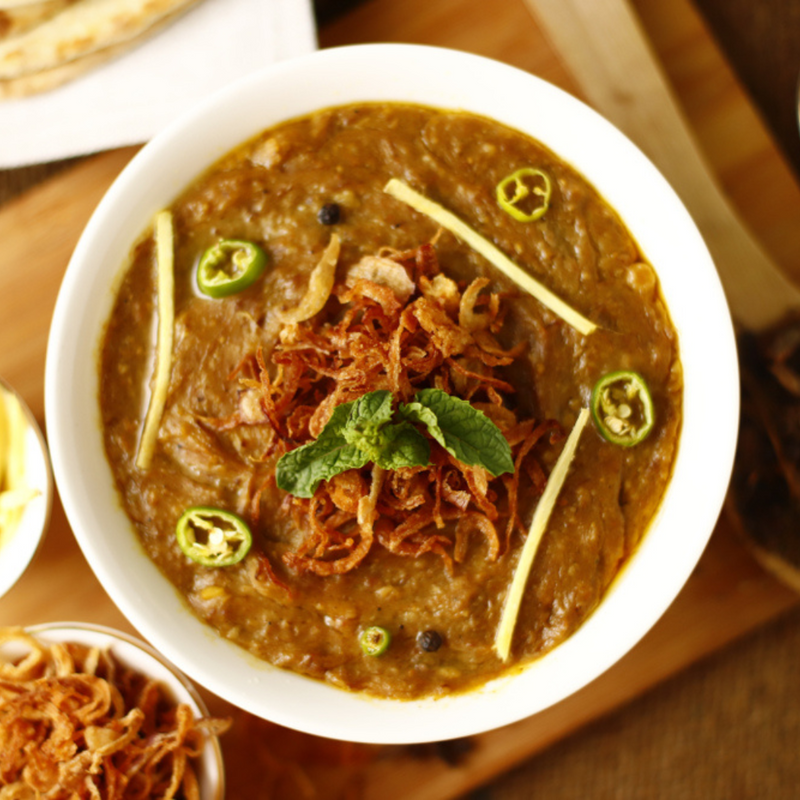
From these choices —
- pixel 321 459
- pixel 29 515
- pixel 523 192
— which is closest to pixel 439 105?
pixel 523 192

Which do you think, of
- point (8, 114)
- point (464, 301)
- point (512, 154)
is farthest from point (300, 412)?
point (8, 114)

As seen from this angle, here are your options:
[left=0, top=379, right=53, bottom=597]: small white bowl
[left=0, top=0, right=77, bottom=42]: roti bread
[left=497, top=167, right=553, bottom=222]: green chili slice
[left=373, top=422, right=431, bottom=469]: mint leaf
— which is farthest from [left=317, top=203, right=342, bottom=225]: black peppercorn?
[left=0, top=0, right=77, bottom=42]: roti bread

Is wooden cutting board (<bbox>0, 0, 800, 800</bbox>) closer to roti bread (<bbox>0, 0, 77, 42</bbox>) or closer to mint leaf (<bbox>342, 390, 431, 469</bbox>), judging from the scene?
roti bread (<bbox>0, 0, 77, 42</bbox>)

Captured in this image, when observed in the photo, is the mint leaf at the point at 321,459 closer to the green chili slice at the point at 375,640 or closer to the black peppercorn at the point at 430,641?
the green chili slice at the point at 375,640

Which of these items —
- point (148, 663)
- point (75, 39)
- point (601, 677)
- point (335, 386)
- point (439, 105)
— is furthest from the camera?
point (601, 677)

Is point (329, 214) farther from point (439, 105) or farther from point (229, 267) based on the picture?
point (439, 105)

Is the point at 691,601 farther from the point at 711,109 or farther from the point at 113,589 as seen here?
the point at 113,589

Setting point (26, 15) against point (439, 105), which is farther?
point (26, 15)
